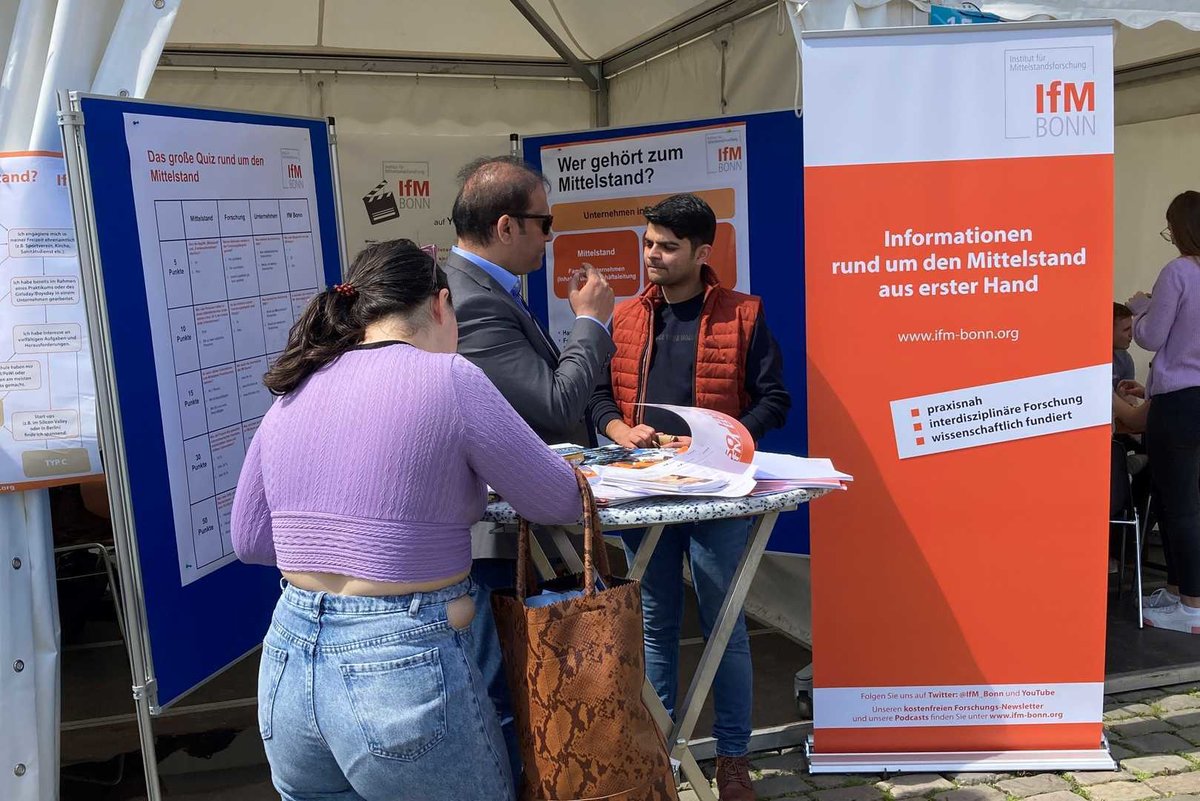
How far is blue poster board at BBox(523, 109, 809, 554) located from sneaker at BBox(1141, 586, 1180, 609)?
145cm

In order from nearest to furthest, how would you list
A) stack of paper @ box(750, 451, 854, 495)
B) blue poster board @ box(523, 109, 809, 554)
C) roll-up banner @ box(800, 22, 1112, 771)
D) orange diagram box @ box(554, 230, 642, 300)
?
stack of paper @ box(750, 451, 854, 495) → roll-up banner @ box(800, 22, 1112, 771) → blue poster board @ box(523, 109, 809, 554) → orange diagram box @ box(554, 230, 642, 300)

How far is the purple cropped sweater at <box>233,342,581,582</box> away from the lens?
4.67 ft

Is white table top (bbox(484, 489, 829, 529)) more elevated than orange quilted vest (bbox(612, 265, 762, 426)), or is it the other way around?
orange quilted vest (bbox(612, 265, 762, 426))

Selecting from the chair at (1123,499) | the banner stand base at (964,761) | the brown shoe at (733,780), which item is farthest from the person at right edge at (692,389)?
the chair at (1123,499)

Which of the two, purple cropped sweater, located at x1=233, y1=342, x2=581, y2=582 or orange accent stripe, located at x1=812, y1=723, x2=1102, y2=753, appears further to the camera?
orange accent stripe, located at x1=812, y1=723, x2=1102, y2=753

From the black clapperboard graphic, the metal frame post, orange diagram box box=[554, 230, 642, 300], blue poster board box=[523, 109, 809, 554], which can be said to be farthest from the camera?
the black clapperboard graphic

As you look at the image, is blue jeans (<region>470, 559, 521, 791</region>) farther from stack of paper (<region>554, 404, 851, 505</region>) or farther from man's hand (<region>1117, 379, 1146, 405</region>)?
man's hand (<region>1117, 379, 1146, 405</region>)

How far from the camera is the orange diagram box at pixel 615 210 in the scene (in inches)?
164

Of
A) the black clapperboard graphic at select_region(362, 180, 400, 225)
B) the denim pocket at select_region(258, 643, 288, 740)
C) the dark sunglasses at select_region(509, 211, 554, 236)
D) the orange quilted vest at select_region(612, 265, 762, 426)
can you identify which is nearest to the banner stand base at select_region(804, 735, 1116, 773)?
the orange quilted vest at select_region(612, 265, 762, 426)

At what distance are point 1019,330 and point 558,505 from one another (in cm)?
169

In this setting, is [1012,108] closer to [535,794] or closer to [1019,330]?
[1019,330]

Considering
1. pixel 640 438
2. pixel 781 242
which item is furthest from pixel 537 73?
pixel 640 438

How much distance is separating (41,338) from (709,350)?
1.66 m

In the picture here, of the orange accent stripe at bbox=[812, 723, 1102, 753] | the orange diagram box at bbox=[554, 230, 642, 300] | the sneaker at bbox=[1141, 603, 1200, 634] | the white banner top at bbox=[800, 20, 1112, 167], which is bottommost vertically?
the sneaker at bbox=[1141, 603, 1200, 634]
